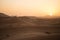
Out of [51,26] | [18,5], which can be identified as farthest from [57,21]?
[18,5]

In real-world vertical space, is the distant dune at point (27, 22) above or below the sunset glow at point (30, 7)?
below

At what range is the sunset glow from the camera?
1368 mm

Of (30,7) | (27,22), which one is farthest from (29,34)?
(30,7)

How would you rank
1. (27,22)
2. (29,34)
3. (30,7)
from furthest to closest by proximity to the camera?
1. (30,7)
2. (27,22)
3. (29,34)

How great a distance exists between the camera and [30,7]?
4.66 ft

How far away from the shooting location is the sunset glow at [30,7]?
1368 mm

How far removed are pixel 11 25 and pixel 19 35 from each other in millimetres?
135

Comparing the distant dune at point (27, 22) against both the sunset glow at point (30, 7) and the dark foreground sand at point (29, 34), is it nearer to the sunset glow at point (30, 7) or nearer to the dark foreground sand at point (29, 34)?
the dark foreground sand at point (29, 34)

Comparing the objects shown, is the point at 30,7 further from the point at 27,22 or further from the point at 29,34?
the point at 29,34

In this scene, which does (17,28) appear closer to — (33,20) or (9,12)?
(33,20)

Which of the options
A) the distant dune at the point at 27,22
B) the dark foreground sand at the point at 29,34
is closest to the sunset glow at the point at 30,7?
the distant dune at the point at 27,22

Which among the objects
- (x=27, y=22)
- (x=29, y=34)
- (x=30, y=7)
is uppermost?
(x=30, y=7)

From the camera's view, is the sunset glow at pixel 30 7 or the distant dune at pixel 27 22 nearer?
the distant dune at pixel 27 22

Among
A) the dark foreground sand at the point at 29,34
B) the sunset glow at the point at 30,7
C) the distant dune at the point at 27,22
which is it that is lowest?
the dark foreground sand at the point at 29,34
